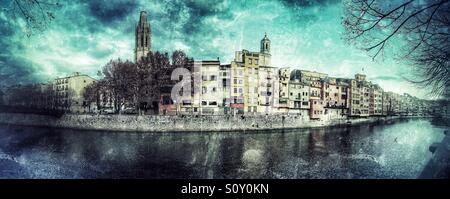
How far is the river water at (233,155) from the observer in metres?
7.34

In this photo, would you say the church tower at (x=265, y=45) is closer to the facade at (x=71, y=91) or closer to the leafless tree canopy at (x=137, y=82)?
the leafless tree canopy at (x=137, y=82)

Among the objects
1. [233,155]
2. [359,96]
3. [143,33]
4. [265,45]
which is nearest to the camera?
[143,33]

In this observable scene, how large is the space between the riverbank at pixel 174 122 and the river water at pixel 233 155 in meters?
0.29

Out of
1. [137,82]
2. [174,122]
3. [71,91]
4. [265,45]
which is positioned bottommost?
[174,122]

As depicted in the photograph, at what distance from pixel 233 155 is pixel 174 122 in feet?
14.2

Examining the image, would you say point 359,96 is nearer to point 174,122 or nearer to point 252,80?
point 252,80

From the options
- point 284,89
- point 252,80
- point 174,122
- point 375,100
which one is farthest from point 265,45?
point 174,122

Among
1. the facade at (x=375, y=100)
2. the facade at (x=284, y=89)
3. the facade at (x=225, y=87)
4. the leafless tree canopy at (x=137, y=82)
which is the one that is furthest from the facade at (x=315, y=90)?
the leafless tree canopy at (x=137, y=82)

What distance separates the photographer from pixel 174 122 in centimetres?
1238

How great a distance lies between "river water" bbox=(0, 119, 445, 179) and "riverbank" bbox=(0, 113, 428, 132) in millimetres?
286

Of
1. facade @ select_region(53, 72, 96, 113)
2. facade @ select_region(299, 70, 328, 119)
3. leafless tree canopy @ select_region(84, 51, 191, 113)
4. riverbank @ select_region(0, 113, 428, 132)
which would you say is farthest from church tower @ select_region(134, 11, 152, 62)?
facade @ select_region(299, 70, 328, 119)

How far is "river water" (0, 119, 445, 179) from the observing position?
24.1ft
